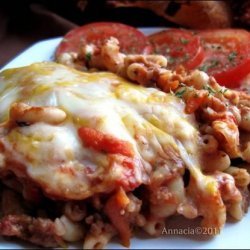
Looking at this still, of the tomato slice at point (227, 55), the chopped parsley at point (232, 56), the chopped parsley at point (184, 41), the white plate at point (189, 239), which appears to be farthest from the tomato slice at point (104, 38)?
the white plate at point (189, 239)

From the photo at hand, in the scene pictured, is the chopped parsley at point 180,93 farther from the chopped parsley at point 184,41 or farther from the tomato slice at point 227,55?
the chopped parsley at point 184,41

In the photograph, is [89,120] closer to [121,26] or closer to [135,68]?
[135,68]

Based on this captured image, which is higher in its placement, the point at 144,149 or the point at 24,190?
the point at 144,149

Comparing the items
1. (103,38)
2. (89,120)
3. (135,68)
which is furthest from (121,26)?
(89,120)

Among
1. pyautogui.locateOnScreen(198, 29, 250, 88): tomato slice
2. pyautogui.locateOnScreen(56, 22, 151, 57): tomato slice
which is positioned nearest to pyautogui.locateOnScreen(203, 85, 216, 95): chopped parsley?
pyautogui.locateOnScreen(198, 29, 250, 88): tomato slice

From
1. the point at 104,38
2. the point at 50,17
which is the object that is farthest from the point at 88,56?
the point at 50,17

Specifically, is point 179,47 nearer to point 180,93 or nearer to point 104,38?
point 104,38
